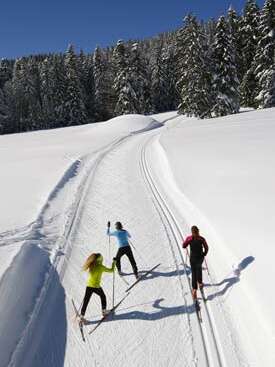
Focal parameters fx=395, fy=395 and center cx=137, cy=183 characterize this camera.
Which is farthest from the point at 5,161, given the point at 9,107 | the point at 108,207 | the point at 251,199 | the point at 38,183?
the point at 9,107

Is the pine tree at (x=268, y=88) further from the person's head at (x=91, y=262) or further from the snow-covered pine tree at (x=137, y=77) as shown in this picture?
the person's head at (x=91, y=262)

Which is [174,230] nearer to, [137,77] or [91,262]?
[91,262]

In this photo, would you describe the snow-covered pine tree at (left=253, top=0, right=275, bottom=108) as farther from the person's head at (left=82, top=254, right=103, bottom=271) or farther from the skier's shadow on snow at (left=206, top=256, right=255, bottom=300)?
the person's head at (left=82, top=254, right=103, bottom=271)

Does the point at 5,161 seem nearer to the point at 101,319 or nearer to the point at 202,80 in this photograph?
the point at 101,319

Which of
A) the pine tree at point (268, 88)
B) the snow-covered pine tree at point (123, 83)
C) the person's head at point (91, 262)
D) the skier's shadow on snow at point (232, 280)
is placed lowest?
the skier's shadow on snow at point (232, 280)

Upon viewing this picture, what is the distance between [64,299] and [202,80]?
136 feet

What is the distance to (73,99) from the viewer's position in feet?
223

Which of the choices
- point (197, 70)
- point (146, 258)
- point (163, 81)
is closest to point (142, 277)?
point (146, 258)

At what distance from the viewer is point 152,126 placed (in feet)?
152

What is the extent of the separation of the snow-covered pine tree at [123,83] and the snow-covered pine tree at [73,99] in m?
10.7

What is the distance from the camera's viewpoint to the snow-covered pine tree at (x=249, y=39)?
4969 cm

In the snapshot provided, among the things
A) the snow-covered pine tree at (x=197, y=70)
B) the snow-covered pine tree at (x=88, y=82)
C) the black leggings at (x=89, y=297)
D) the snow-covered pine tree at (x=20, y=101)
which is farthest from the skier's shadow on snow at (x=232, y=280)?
the snow-covered pine tree at (x=20, y=101)

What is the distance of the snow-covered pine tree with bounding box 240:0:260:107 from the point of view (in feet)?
163

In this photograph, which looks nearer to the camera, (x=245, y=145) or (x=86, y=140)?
(x=245, y=145)
